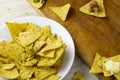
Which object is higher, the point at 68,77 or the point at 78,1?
the point at 78,1

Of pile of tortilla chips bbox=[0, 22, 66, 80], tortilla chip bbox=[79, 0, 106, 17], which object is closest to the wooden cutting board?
tortilla chip bbox=[79, 0, 106, 17]

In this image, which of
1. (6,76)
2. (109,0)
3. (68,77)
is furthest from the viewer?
(109,0)

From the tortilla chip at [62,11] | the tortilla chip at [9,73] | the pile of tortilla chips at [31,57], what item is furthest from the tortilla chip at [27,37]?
the tortilla chip at [62,11]

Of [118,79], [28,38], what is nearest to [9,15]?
[28,38]

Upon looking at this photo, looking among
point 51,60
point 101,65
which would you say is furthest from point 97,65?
point 51,60

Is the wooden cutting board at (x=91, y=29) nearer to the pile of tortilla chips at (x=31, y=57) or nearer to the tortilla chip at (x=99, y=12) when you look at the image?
the tortilla chip at (x=99, y=12)

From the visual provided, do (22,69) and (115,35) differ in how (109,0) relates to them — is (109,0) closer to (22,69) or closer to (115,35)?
(115,35)
